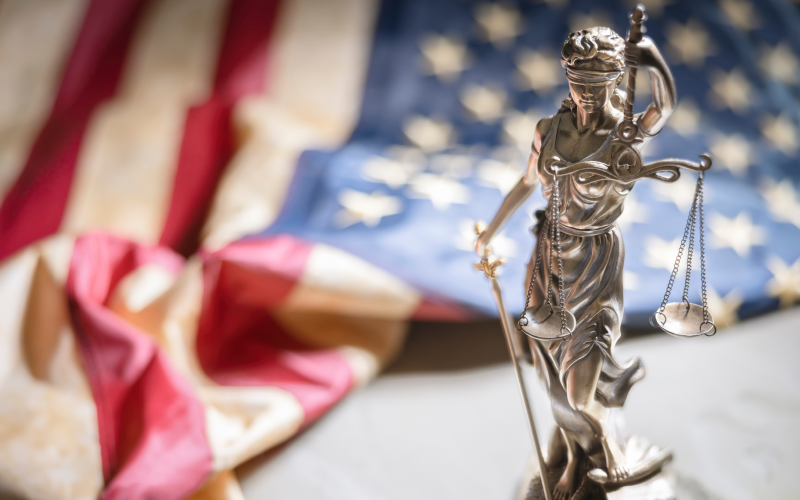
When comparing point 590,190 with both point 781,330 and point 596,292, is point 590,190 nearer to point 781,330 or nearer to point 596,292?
point 596,292

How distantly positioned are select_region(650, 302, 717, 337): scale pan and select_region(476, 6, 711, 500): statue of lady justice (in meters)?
0.01

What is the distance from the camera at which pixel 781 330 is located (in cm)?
138

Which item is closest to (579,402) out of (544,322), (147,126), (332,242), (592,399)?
(592,399)

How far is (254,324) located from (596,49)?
3.15 feet

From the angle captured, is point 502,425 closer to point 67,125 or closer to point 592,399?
point 592,399

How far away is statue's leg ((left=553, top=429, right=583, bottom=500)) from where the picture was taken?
90 cm

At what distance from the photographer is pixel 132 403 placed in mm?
1186

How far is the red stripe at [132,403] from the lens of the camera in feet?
3.38

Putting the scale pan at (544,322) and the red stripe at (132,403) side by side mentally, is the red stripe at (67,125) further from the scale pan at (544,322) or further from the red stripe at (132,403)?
the scale pan at (544,322)

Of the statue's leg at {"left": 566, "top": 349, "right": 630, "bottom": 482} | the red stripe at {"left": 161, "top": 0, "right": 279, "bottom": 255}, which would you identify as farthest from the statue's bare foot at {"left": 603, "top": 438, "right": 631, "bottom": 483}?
the red stripe at {"left": 161, "top": 0, "right": 279, "bottom": 255}

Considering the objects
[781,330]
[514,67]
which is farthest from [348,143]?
[781,330]

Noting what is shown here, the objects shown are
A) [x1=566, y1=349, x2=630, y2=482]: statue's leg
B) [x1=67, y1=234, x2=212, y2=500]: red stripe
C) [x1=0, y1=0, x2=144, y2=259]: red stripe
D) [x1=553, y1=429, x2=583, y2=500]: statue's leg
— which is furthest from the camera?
[x1=0, y1=0, x2=144, y2=259]: red stripe

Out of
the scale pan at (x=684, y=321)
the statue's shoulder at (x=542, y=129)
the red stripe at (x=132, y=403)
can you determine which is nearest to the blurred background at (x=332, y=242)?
the red stripe at (x=132, y=403)

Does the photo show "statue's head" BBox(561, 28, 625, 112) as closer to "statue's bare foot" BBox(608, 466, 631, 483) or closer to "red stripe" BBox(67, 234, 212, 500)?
"statue's bare foot" BBox(608, 466, 631, 483)
